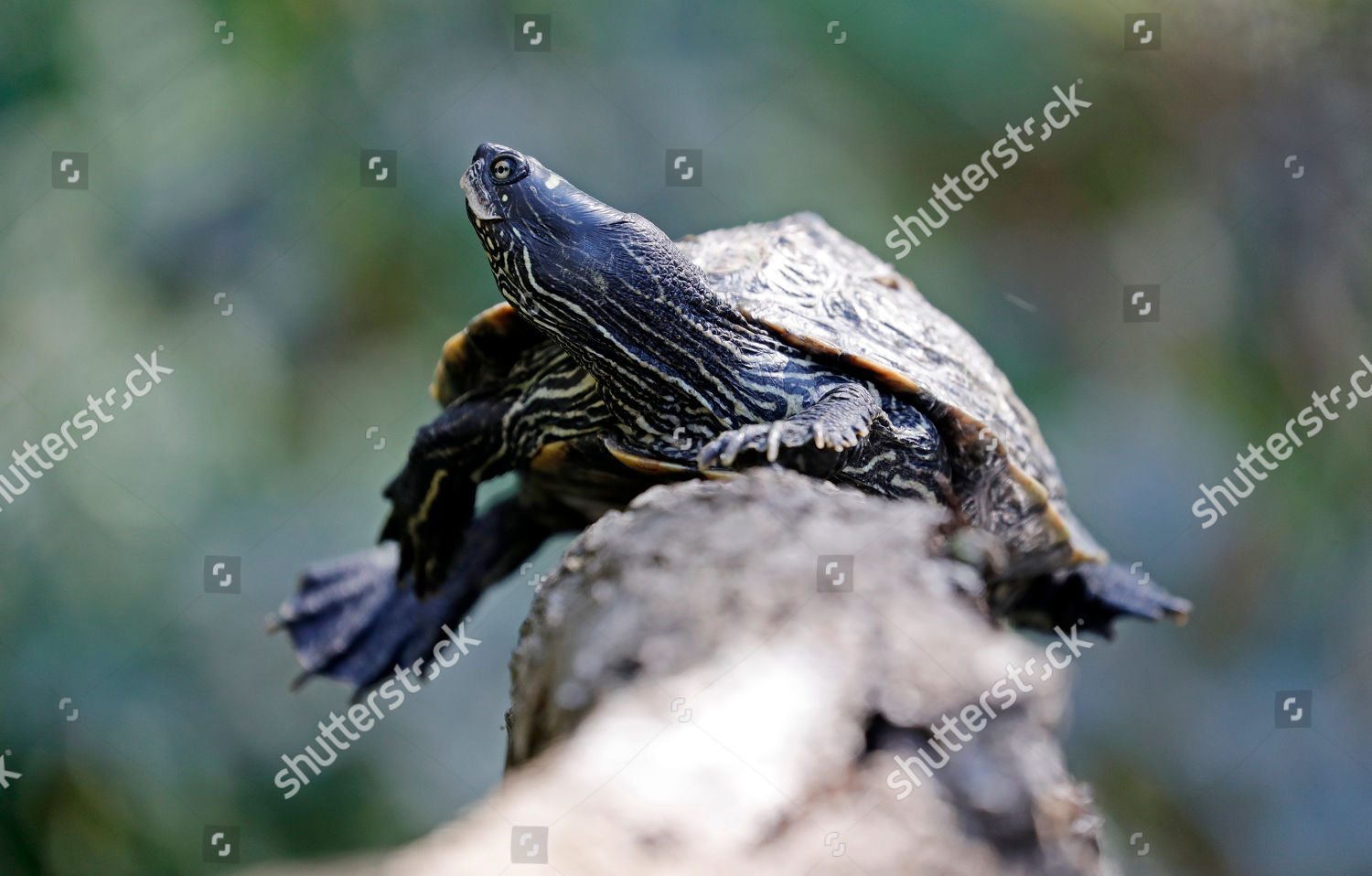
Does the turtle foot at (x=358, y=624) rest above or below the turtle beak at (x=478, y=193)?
Result: below

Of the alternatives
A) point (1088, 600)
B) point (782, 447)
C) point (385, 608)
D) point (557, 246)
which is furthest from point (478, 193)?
point (1088, 600)

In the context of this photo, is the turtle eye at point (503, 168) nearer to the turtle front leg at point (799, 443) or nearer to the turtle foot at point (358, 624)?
the turtle front leg at point (799, 443)

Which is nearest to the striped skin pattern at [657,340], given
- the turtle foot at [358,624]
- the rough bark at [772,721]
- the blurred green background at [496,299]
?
the rough bark at [772,721]

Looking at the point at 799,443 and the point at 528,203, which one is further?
the point at 528,203

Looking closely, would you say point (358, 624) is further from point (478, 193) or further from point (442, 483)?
point (478, 193)

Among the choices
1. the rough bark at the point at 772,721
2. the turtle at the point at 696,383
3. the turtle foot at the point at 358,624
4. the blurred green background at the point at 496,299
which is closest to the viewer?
the rough bark at the point at 772,721

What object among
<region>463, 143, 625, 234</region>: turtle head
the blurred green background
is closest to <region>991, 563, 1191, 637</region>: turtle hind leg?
<region>463, 143, 625, 234</region>: turtle head

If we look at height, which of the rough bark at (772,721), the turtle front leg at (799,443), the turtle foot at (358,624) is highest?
the turtle front leg at (799,443)

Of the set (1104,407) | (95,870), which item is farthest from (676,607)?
(1104,407)
